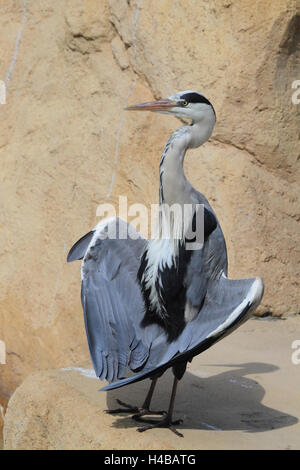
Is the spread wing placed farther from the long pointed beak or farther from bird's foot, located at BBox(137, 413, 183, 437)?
the long pointed beak

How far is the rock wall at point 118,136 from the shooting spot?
5.86 metres

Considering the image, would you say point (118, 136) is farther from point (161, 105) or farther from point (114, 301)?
point (114, 301)

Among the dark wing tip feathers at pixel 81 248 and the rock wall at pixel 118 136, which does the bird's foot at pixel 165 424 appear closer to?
the dark wing tip feathers at pixel 81 248

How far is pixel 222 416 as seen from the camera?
362 centimetres

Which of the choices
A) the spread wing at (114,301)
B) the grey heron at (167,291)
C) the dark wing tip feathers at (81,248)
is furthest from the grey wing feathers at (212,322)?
the dark wing tip feathers at (81,248)

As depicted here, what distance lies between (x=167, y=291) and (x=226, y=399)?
831 millimetres

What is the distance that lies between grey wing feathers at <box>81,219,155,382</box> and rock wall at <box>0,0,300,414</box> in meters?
2.08

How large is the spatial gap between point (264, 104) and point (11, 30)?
3.01 m

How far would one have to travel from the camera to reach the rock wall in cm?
586

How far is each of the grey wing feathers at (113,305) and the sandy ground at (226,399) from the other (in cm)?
32

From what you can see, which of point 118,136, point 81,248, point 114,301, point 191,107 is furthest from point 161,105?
point 118,136
